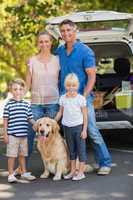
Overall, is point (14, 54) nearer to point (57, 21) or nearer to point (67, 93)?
point (57, 21)

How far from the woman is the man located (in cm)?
12

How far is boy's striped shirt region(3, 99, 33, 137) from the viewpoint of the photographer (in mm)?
7426

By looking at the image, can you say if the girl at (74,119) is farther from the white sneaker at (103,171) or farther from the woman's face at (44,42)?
the woman's face at (44,42)

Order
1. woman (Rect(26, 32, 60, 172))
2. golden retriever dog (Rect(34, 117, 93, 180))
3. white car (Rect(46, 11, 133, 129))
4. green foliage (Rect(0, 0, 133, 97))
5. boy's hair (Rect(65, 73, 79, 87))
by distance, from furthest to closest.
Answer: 1. green foliage (Rect(0, 0, 133, 97))
2. white car (Rect(46, 11, 133, 129))
3. woman (Rect(26, 32, 60, 172))
4. golden retriever dog (Rect(34, 117, 93, 180))
5. boy's hair (Rect(65, 73, 79, 87))

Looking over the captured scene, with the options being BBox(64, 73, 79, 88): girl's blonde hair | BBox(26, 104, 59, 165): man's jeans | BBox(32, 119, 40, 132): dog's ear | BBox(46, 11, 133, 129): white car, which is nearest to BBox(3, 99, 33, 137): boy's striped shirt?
BBox(32, 119, 40, 132): dog's ear

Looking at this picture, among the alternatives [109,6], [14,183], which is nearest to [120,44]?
[14,183]

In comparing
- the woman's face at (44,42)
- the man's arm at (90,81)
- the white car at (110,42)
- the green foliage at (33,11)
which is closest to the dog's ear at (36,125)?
the man's arm at (90,81)

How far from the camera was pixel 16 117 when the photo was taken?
7430mm

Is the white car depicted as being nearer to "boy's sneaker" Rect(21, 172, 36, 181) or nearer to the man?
the man

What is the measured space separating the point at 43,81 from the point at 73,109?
0.52m

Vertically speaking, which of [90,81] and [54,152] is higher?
[90,81]

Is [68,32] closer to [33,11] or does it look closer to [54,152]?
[54,152]

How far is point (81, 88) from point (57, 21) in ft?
6.96

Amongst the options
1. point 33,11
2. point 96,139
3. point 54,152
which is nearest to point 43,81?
point 54,152
